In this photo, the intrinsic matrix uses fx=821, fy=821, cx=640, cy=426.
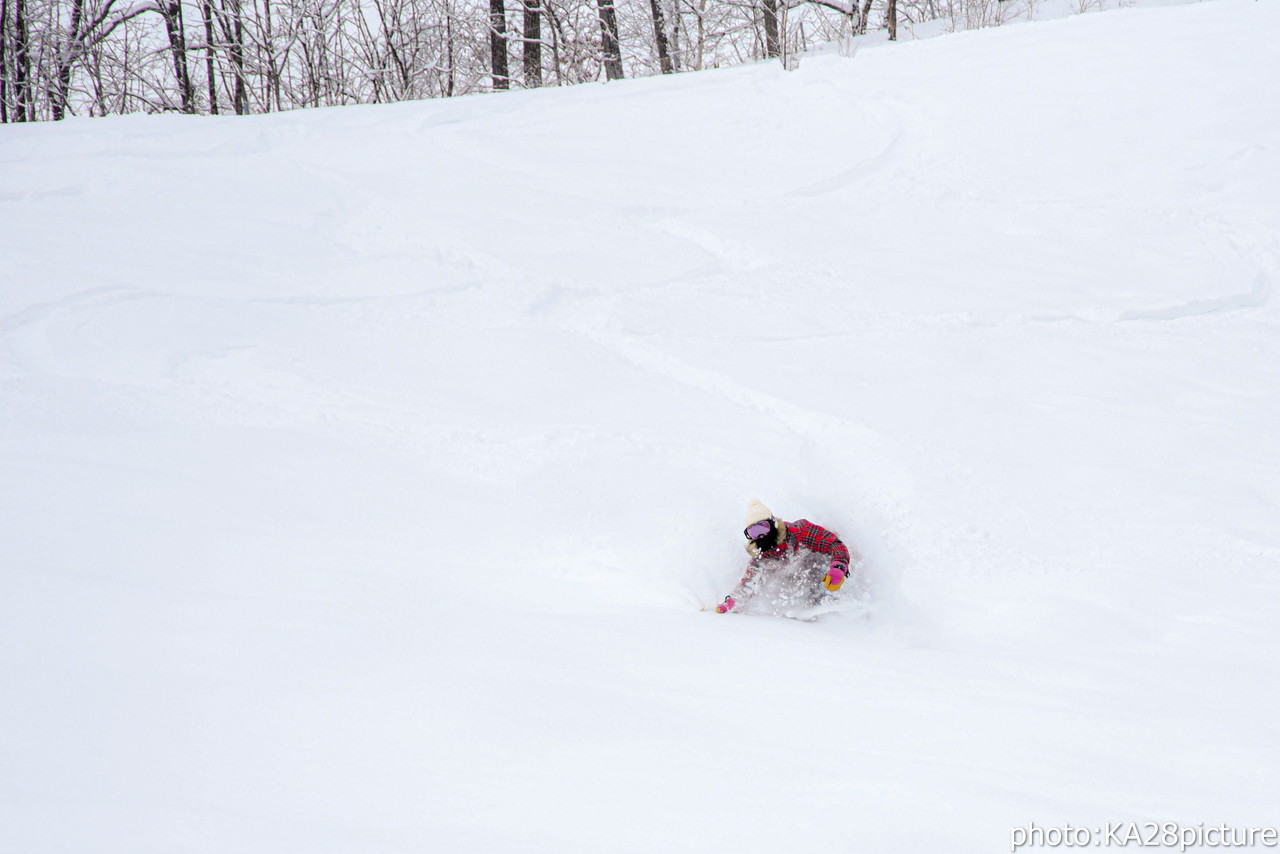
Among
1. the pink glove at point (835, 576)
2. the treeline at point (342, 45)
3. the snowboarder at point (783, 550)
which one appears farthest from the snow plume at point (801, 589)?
the treeline at point (342, 45)

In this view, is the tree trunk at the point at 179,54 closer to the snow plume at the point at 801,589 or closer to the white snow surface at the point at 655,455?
the white snow surface at the point at 655,455

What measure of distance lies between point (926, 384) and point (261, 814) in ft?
12.7

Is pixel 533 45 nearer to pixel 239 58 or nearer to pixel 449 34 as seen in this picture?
pixel 449 34

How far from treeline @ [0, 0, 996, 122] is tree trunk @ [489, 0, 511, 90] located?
3 cm

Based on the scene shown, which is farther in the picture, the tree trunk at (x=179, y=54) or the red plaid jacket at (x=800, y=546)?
the tree trunk at (x=179, y=54)

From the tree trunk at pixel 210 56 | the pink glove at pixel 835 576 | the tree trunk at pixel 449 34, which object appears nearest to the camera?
the pink glove at pixel 835 576

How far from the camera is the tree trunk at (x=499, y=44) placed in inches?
481

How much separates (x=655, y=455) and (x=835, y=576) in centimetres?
115

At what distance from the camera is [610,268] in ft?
19.6

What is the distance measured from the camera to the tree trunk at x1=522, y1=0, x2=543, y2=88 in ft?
40.4

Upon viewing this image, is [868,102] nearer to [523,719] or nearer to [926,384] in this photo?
[926,384]

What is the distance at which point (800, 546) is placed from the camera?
3770 mm

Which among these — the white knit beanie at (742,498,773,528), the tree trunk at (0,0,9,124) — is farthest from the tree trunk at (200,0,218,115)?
the white knit beanie at (742,498,773,528)

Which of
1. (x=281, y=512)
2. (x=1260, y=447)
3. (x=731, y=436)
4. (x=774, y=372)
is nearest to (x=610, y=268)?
(x=774, y=372)
